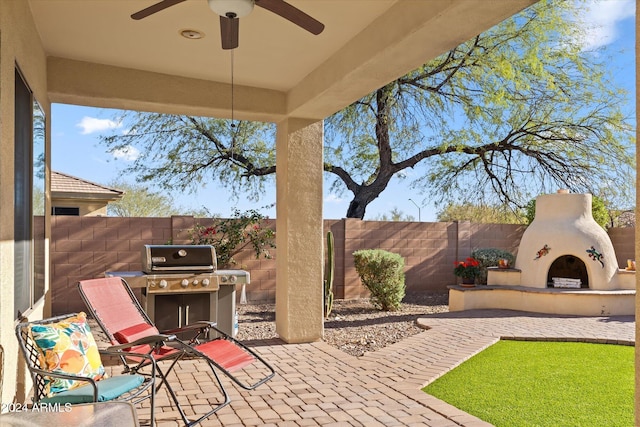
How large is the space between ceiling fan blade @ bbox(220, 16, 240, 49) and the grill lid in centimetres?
275

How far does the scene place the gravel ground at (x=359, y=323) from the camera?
22.6 ft

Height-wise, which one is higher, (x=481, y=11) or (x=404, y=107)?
(x=404, y=107)

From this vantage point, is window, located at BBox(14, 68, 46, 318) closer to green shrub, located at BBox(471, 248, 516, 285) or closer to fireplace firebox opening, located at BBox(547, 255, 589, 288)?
green shrub, located at BBox(471, 248, 516, 285)

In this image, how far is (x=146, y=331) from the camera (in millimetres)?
4395

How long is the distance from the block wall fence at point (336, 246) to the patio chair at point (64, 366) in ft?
11.7

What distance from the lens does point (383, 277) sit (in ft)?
30.2

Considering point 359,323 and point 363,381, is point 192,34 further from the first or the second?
point 359,323

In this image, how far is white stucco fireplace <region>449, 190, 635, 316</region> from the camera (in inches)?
351

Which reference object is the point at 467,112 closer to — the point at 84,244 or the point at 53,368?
the point at 84,244

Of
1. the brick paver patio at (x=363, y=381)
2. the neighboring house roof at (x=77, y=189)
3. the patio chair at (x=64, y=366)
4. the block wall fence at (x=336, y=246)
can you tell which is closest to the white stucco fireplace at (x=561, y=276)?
the brick paver patio at (x=363, y=381)

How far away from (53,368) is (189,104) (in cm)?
359

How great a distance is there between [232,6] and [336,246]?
304 inches

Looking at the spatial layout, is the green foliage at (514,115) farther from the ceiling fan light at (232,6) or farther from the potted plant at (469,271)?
the ceiling fan light at (232,6)

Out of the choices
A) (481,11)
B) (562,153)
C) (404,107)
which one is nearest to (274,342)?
(481,11)
